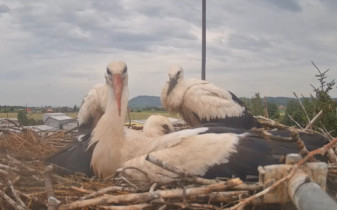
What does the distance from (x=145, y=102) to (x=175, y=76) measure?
97 cm

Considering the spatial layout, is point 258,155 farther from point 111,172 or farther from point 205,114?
point 205,114

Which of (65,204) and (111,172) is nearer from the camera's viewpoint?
(65,204)

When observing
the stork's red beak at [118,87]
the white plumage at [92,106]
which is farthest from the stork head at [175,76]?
the stork's red beak at [118,87]

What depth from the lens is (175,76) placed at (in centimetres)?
633

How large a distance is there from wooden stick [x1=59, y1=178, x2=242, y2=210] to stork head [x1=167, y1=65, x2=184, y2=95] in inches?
166

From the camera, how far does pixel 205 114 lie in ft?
19.0

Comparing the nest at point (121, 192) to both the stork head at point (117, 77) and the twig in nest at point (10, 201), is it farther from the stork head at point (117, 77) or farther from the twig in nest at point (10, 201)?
the stork head at point (117, 77)

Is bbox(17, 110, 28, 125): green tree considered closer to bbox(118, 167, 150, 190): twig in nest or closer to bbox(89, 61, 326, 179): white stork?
bbox(89, 61, 326, 179): white stork

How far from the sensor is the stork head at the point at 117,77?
3387mm

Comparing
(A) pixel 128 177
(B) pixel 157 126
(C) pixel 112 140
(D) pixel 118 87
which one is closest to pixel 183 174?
(A) pixel 128 177

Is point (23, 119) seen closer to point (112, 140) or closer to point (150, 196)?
point (112, 140)

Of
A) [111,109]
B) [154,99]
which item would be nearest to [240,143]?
[111,109]

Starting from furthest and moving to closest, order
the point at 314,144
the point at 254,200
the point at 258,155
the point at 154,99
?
the point at 154,99, the point at 314,144, the point at 258,155, the point at 254,200

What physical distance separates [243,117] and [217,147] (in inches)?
134
